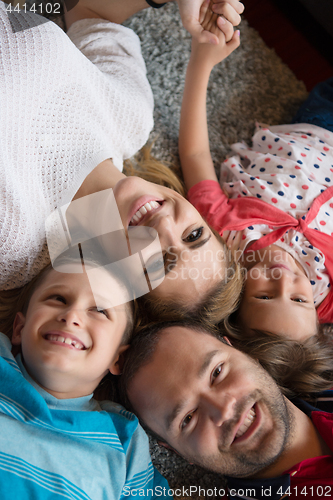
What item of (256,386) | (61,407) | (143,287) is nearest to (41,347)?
(61,407)

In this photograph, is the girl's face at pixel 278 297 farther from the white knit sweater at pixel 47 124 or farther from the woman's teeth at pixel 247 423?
the white knit sweater at pixel 47 124

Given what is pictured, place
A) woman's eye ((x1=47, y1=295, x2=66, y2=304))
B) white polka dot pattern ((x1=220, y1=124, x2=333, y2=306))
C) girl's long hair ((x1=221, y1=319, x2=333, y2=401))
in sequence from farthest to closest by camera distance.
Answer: white polka dot pattern ((x1=220, y1=124, x2=333, y2=306))
girl's long hair ((x1=221, y1=319, x2=333, y2=401))
woman's eye ((x1=47, y1=295, x2=66, y2=304))

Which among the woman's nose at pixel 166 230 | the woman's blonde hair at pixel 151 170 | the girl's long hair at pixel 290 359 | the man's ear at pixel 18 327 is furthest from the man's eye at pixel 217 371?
the woman's blonde hair at pixel 151 170

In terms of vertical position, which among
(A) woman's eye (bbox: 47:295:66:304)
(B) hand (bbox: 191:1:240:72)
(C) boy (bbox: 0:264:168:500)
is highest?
(B) hand (bbox: 191:1:240:72)

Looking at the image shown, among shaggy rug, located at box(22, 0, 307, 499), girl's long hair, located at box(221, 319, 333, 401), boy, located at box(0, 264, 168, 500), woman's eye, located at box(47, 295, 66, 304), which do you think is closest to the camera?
boy, located at box(0, 264, 168, 500)

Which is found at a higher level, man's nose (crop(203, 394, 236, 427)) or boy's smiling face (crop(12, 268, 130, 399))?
man's nose (crop(203, 394, 236, 427))

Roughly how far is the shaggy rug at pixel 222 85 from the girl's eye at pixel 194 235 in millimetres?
349

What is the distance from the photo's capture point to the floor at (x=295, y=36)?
1.30 metres

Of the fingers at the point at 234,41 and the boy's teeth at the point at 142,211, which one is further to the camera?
the fingers at the point at 234,41

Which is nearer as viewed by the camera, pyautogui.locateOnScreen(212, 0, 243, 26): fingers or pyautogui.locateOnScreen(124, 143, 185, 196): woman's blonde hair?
pyautogui.locateOnScreen(212, 0, 243, 26): fingers

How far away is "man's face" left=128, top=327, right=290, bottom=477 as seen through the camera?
711 mm

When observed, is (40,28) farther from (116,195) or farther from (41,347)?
(41,347)

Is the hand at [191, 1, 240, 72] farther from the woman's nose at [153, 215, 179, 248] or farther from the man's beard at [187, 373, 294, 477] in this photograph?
the man's beard at [187, 373, 294, 477]

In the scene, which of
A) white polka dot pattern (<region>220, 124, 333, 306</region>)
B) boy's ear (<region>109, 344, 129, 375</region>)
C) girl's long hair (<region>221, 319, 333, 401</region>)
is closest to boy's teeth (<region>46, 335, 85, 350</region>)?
boy's ear (<region>109, 344, 129, 375</region>)
